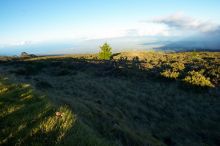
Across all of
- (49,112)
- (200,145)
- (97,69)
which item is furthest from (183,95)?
(49,112)

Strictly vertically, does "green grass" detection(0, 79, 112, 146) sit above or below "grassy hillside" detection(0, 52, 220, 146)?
above

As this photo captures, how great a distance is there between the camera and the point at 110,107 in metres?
22.3

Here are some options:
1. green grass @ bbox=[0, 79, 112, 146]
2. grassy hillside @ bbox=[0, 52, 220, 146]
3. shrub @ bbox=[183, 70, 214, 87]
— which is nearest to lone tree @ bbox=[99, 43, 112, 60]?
grassy hillside @ bbox=[0, 52, 220, 146]

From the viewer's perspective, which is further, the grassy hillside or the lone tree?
the lone tree

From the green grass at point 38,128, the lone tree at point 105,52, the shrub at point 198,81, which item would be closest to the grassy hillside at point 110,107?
the green grass at point 38,128

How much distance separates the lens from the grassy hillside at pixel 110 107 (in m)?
6.62

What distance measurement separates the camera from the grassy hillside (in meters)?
6.62

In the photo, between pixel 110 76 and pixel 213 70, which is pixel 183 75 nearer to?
pixel 213 70

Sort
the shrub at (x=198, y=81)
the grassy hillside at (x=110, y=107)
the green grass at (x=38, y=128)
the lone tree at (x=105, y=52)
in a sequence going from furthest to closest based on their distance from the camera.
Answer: the lone tree at (x=105, y=52) → the shrub at (x=198, y=81) → the grassy hillside at (x=110, y=107) → the green grass at (x=38, y=128)

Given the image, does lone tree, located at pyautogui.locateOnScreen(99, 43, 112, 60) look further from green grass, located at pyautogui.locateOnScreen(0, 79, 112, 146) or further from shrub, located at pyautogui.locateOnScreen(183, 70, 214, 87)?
green grass, located at pyautogui.locateOnScreen(0, 79, 112, 146)

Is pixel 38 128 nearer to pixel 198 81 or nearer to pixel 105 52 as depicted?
pixel 198 81

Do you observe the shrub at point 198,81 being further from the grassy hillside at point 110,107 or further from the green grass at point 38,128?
the green grass at point 38,128

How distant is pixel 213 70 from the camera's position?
38.9 meters

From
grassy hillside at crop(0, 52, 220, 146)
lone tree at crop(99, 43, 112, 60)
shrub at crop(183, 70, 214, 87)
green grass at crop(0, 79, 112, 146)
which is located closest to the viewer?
green grass at crop(0, 79, 112, 146)
